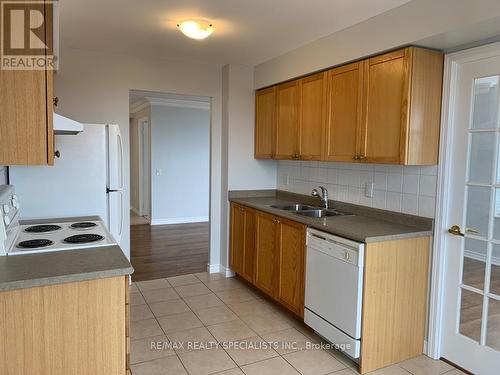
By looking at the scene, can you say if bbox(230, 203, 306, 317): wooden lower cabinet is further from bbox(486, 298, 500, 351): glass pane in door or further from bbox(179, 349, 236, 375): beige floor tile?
bbox(486, 298, 500, 351): glass pane in door

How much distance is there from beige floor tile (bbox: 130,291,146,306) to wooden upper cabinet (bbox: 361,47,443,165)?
252 cm

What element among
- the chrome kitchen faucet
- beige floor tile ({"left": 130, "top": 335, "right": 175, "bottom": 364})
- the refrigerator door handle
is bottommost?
beige floor tile ({"left": 130, "top": 335, "right": 175, "bottom": 364})

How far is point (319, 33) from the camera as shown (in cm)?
314

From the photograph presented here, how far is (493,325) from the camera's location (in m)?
2.44

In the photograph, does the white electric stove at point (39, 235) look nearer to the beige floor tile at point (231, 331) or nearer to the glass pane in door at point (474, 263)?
the beige floor tile at point (231, 331)

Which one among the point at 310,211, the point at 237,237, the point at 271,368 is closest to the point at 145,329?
the point at 271,368

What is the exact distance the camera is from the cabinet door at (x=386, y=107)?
258cm

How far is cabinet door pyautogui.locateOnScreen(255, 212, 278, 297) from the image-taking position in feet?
11.6

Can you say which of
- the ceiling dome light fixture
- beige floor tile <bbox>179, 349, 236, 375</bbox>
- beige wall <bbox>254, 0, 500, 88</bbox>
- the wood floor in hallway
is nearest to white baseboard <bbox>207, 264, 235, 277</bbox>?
the wood floor in hallway

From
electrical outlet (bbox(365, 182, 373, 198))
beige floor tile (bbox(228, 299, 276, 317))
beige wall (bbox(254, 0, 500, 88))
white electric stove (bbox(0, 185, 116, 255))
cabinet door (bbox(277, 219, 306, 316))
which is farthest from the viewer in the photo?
beige floor tile (bbox(228, 299, 276, 317))

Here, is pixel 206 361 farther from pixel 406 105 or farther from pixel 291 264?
pixel 406 105

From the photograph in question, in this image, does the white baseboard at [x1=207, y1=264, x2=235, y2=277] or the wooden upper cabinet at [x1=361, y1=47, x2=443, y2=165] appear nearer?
the wooden upper cabinet at [x1=361, y1=47, x2=443, y2=165]

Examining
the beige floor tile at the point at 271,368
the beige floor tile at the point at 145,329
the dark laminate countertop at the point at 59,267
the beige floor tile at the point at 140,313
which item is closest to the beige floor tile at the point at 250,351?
the beige floor tile at the point at 271,368

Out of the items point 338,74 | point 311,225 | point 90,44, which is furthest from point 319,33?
point 90,44
